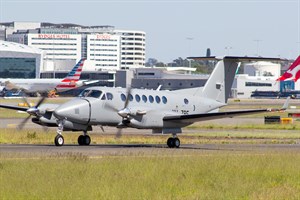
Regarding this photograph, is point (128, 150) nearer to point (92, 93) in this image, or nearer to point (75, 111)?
point (75, 111)

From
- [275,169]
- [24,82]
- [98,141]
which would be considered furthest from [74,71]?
[275,169]

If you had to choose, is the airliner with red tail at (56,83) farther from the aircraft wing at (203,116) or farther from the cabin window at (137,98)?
the aircraft wing at (203,116)

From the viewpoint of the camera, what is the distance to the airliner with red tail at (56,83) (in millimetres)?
172000

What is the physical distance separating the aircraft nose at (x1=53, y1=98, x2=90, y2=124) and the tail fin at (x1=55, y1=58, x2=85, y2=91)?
128 metres

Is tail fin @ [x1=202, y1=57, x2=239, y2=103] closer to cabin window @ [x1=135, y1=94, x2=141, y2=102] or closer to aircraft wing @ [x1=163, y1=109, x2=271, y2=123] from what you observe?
aircraft wing @ [x1=163, y1=109, x2=271, y2=123]

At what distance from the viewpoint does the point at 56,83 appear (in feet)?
591

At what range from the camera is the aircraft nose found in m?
42.2

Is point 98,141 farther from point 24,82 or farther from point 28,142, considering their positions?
point 24,82

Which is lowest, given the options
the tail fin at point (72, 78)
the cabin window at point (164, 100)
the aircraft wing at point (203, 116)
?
the aircraft wing at point (203, 116)

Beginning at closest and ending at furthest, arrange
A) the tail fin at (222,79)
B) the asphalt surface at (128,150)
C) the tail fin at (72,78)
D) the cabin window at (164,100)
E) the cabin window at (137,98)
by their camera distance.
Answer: the asphalt surface at (128,150) < the cabin window at (137,98) < the cabin window at (164,100) < the tail fin at (222,79) < the tail fin at (72,78)

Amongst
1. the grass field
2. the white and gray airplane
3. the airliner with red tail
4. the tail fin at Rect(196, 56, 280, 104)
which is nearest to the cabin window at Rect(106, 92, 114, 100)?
the white and gray airplane

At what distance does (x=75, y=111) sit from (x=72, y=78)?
13205 centimetres

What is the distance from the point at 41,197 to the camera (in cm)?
2250

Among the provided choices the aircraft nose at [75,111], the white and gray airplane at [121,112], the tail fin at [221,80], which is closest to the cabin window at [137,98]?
the white and gray airplane at [121,112]
